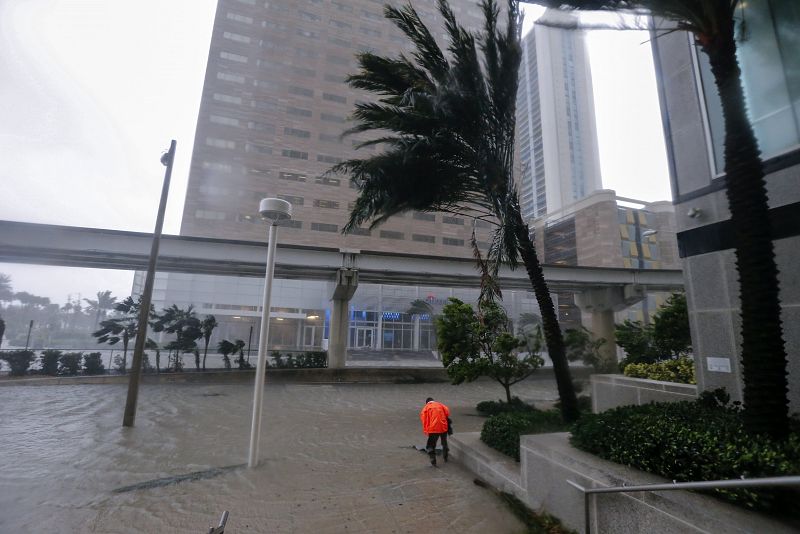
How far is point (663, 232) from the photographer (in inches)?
2229

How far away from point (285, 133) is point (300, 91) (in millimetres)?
7490

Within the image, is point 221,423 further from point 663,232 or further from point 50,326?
point 663,232

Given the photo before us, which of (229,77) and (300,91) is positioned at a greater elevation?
(229,77)

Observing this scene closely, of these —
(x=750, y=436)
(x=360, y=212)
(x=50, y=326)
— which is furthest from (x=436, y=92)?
(x=50, y=326)

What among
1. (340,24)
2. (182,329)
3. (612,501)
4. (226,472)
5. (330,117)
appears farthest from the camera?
(340,24)


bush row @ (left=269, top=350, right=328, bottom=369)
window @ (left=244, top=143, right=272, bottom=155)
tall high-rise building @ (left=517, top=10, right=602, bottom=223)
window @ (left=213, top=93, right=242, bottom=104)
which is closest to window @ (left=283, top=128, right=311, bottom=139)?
window @ (left=244, top=143, right=272, bottom=155)

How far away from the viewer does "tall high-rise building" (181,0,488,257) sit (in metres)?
48.9

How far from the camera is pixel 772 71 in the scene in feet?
19.9

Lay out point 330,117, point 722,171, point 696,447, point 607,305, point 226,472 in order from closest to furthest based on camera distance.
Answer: point 696,447, point 226,472, point 722,171, point 607,305, point 330,117

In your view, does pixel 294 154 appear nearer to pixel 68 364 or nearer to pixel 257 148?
pixel 257 148

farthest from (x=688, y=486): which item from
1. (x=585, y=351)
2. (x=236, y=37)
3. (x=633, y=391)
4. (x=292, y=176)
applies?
(x=236, y=37)

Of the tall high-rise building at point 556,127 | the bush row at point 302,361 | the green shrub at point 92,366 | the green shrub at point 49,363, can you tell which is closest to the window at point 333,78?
the bush row at point 302,361

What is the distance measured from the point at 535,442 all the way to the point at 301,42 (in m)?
66.3

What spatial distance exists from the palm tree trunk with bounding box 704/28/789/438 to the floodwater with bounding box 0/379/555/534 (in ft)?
9.48
